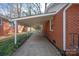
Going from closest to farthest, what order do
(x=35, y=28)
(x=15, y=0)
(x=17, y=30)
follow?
(x=15, y=0)
(x=17, y=30)
(x=35, y=28)

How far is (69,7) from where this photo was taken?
6.75 m

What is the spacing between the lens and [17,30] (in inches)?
334

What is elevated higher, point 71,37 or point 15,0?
point 15,0

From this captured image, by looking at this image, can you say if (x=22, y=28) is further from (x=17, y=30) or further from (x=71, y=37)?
(x=71, y=37)

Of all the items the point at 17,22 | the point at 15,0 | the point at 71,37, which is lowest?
the point at 71,37

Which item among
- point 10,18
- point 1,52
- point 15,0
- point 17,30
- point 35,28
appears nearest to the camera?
point 15,0

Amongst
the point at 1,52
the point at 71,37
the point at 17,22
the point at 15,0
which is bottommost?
the point at 1,52

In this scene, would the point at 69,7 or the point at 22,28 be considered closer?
the point at 69,7

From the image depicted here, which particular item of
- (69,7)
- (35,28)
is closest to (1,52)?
(69,7)

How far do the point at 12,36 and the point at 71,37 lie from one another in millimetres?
2897

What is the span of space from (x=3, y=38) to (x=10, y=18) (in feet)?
3.99

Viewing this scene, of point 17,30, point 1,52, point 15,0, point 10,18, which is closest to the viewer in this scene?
point 15,0

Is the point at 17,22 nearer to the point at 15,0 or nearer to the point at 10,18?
the point at 10,18

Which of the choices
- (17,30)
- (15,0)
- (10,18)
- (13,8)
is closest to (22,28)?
(17,30)
